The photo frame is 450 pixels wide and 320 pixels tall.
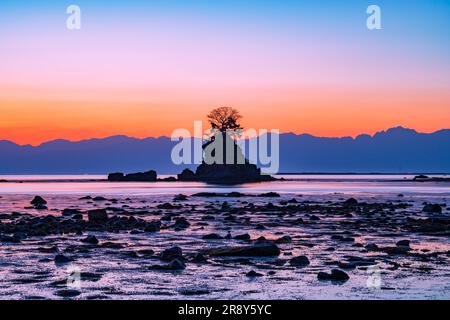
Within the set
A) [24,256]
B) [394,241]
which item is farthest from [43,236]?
[394,241]

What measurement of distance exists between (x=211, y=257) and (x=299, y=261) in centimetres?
279

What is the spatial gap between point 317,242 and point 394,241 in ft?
9.57

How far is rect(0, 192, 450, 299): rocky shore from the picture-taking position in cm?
1481

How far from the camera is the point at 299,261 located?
18422mm

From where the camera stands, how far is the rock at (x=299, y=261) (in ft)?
59.8

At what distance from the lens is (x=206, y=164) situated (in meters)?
138

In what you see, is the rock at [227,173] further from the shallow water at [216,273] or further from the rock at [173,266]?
the rock at [173,266]

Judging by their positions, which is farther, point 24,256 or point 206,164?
point 206,164

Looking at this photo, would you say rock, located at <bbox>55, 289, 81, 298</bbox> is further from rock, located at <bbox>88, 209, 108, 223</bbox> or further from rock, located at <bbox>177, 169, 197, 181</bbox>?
rock, located at <bbox>177, 169, 197, 181</bbox>

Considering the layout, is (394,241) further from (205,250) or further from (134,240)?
(134,240)

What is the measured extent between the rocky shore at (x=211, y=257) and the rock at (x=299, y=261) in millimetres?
31

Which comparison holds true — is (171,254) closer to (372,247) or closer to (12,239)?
(372,247)

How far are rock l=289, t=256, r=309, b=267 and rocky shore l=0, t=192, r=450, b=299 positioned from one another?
1.2 inches

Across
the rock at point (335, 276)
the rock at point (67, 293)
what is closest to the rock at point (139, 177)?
the rock at point (335, 276)
